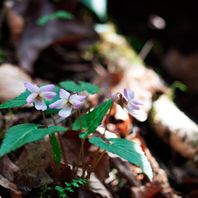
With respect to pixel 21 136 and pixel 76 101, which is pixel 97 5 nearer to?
pixel 76 101

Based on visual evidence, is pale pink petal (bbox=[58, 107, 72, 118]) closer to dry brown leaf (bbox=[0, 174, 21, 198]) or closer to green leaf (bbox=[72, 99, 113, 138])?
green leaf (bbox=[72, 99, 113, 138])

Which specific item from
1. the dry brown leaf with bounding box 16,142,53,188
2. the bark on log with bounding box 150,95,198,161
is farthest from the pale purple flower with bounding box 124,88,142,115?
the bark on log with bounding box 150,95,198,161

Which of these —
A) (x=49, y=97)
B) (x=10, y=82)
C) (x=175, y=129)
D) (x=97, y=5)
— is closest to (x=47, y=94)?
(x=49, y=97)

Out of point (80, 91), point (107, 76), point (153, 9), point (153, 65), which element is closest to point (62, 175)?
point (80, 91)

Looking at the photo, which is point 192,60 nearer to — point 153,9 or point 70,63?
point 153,9

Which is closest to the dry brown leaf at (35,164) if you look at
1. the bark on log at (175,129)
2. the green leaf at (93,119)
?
the green leaf at (93,119)

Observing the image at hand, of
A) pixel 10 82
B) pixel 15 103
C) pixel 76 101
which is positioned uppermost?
pixel 76 101

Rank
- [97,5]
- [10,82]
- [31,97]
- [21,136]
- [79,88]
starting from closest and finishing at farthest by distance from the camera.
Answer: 1. [21,136]
2. [31,97]
3. [79,88]
4. [10,82]
5. [97,5]

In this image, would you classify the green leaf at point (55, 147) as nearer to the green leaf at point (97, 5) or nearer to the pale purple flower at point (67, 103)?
the pale purple flower at point (67, 103)
